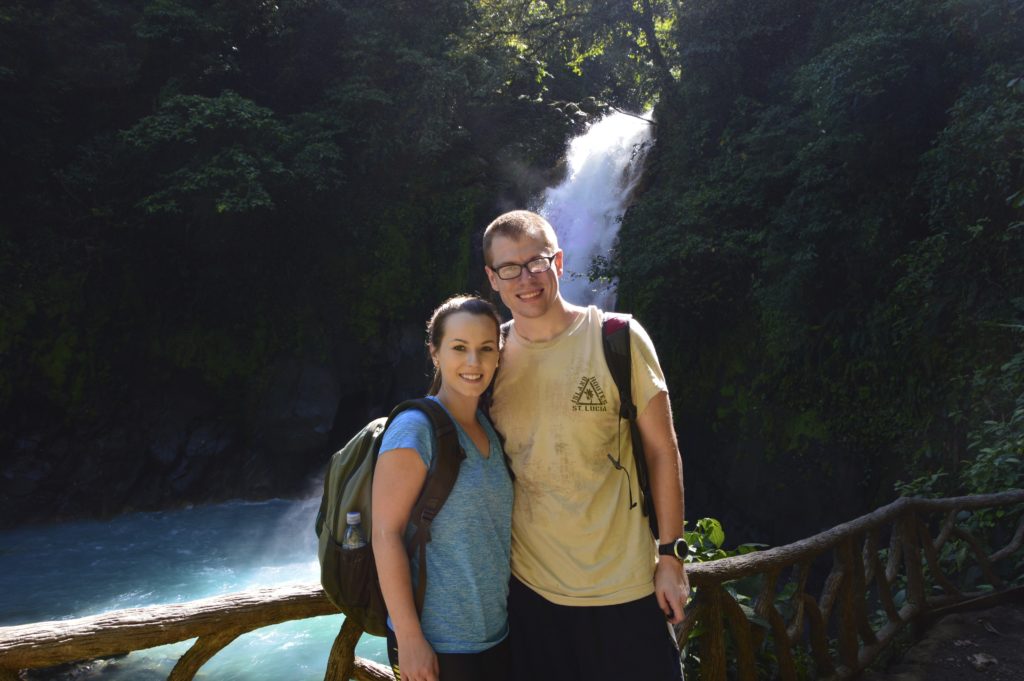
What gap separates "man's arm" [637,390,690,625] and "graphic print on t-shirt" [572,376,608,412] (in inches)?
4.2

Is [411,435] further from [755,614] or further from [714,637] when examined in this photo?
[755,614]

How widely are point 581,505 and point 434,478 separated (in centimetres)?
42

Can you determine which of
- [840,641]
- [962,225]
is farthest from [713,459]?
[840,641]

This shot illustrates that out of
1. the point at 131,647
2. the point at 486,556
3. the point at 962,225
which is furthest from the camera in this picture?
the point at 962,225

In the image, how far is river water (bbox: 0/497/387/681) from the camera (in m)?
6.10

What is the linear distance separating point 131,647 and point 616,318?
147cm

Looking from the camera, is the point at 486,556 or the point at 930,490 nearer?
the point at 486,556

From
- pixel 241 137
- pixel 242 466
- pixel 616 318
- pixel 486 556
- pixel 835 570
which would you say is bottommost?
Result: pixel 242 466

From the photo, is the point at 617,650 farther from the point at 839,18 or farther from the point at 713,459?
the point at 839,18

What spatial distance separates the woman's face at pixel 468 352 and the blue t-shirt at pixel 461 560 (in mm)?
115

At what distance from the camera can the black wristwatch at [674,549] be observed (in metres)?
1.80

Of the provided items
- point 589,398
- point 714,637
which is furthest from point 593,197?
point 589,398

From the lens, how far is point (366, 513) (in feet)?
5.34

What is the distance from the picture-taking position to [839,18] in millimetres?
8570
